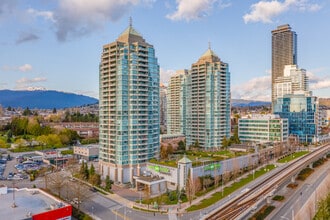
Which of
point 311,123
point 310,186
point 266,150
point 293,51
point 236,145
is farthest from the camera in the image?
point 293,51

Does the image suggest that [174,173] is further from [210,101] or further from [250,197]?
[210,101]

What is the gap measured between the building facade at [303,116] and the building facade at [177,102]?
1416 inches

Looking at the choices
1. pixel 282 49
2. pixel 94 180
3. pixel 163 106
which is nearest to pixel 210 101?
pixel 94 180

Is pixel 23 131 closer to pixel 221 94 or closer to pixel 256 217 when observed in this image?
pixel 221 94

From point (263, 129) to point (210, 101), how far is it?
62.1ft

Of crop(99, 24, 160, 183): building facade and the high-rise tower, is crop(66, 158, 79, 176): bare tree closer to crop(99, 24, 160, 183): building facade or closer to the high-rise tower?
crop(99, 24, 160, 183): building facade

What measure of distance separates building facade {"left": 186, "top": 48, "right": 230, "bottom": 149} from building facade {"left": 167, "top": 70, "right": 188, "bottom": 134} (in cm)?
1132

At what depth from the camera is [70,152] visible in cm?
7269

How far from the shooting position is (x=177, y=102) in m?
90.0

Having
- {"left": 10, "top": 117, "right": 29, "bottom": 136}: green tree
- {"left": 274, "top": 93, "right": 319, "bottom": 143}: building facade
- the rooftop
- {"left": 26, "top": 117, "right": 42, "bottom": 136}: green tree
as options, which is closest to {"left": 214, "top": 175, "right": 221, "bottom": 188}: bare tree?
the rooftop

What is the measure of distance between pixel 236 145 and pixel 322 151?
23532 mm

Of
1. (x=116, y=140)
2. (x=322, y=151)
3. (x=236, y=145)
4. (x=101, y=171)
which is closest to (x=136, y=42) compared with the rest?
(x=116, y=140)

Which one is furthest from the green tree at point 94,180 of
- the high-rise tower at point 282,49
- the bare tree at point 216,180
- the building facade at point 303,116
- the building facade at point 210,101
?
the high-rise tower at point 282,49

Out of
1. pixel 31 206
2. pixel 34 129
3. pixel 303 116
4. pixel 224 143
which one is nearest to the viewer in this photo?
pixel 31 206
